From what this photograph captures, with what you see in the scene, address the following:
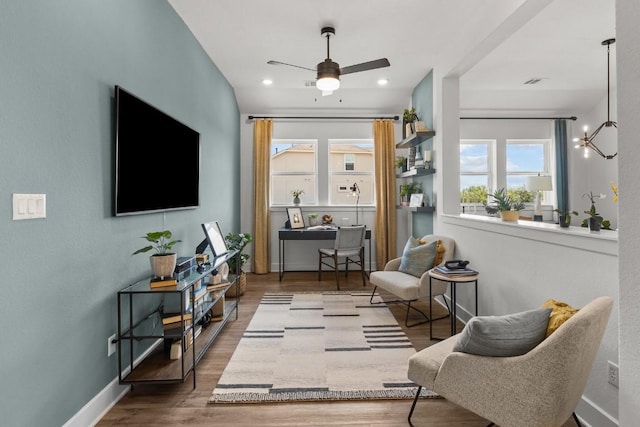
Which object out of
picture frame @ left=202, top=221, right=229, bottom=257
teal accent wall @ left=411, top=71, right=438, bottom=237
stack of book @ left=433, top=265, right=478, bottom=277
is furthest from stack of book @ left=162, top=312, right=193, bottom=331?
teal accent wall @ left=411, top=71, right=438, bottom=237

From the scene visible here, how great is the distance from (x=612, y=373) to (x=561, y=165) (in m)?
4.89

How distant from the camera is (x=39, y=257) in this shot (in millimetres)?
1457

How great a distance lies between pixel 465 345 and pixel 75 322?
191cm

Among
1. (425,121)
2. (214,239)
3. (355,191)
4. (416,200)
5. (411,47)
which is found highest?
(411,47)

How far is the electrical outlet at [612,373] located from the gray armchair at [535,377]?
306mm

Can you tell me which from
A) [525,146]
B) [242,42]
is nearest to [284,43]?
[242,42]

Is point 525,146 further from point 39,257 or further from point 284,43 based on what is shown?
point 39,257

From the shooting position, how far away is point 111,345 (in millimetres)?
1974

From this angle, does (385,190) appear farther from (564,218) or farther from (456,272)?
(564,218)

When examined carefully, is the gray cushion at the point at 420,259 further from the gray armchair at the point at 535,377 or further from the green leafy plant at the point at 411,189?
the gray armchair at the point at 535,377

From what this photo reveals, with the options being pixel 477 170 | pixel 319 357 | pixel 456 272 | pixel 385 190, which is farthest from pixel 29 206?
pixel 477 170

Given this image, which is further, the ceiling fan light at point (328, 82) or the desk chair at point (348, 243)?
the desk chair at point (348, 243)

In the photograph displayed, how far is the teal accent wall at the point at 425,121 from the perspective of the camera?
4293 millimetres

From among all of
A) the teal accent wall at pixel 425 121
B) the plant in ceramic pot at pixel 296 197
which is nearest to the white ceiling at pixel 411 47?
the teal accent wall at pixel 425 121
